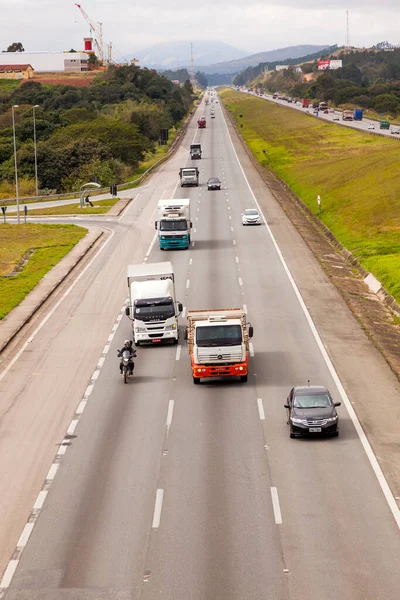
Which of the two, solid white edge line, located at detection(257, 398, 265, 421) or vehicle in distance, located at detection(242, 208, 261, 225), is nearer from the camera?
solid white edge line, located at detection(257, 398, 265, 421)

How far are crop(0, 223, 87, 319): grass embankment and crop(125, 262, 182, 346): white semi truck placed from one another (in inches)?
406

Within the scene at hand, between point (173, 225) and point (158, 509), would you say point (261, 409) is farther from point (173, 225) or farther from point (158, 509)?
point (173, 225)

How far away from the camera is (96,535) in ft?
79.9

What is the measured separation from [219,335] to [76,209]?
62.3 metres

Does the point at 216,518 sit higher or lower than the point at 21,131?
lower

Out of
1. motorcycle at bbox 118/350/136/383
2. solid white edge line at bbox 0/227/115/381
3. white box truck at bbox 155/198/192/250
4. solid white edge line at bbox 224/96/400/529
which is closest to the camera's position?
solid white edge line at bbox 224/96/400/529

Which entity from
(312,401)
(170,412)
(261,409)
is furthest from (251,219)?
(312,401)

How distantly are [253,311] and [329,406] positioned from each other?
19.0 meters

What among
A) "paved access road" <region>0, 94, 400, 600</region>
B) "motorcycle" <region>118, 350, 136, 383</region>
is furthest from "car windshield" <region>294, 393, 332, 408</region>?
"motorcycle" <region>118, 350, 136, 383</region>

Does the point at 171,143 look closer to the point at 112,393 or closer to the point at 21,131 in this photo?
the point at 21,131

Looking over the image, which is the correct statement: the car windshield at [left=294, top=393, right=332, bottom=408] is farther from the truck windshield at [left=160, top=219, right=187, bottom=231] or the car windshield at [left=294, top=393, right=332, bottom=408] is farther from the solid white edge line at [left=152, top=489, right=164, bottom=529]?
the truck windshield at [left=160, top=219, right=187, bottom=231]

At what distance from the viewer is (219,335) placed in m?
37.5

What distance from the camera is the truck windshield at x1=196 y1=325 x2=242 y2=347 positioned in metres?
37.3

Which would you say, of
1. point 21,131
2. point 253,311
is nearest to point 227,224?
point 253,311
